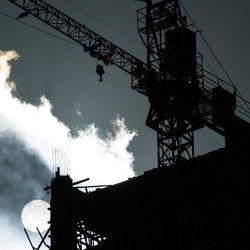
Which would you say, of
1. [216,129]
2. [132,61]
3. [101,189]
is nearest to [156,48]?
[132,61]

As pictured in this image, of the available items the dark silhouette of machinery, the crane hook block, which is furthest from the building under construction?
the crane hook block

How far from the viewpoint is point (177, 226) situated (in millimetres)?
39719

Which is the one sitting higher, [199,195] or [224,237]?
[199,195]

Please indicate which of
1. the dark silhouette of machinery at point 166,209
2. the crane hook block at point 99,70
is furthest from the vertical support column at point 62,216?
the crane hook block at point 99,70

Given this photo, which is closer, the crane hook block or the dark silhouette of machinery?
the dark silhouette of machinery

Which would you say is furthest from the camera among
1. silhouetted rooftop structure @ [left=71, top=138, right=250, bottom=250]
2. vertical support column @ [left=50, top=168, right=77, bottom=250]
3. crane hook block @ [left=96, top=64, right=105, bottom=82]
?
crane hook block @ [left=96, top=64, right=105, bottom=82]

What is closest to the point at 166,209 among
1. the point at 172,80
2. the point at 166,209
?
the point at 166,209

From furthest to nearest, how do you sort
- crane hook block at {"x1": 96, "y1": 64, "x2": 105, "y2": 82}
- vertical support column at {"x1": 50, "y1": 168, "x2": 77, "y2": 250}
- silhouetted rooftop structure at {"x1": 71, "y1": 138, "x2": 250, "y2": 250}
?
crane hook block at {"x1": 96, "y1": 64, "x2": 105, "y2": 82} < vertical support column at {"x1": 50, "y1": 168, "x2": 77, "y2": 250} < silhouetted rooftop structure at {"x1": 71, "y1": 138, "x2": 250, "y2": 250}

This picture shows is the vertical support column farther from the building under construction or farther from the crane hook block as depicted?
the crane hook block

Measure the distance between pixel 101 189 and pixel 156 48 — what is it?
26424 mm

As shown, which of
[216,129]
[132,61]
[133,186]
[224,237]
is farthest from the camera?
[132,61]

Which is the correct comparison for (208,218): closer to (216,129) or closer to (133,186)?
(133,186)

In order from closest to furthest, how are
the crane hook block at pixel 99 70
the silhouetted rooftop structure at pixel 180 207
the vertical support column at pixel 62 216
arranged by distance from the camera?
the silhouetted rooftop structure at pixel 180 207, the vertical support column at pixel 62 216, the crane hook block at pixel 99 70

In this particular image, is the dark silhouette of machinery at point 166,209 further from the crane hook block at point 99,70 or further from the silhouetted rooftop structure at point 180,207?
the crane hook block at point 99,70
